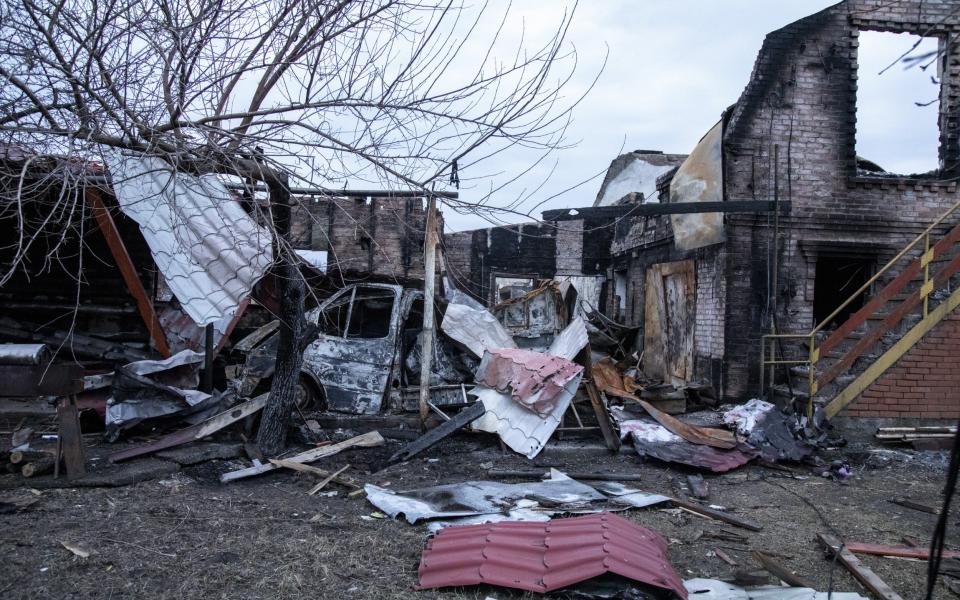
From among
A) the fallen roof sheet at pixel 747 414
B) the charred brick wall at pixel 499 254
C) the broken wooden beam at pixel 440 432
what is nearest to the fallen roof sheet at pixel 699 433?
the fallen roof sheet at pixel 747 414

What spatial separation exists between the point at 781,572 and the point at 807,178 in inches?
293

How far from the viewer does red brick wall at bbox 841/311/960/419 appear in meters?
8.05

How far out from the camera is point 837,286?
11633 mm

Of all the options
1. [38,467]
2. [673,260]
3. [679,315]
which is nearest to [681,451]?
[679,315]

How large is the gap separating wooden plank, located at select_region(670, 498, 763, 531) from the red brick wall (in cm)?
353

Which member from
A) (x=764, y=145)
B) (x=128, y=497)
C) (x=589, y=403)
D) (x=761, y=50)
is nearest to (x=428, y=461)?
(x=589, y=403)

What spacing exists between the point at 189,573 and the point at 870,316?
849 centimetres

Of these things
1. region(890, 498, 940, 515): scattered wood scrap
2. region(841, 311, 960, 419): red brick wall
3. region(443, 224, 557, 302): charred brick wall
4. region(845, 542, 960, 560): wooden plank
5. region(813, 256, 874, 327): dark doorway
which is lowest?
region(890, 498, 940, 515): scattered wood scrap

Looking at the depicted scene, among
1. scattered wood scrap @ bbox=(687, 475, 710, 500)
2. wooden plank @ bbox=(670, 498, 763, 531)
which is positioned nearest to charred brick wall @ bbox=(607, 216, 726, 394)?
scattered wood scrap @ bbox=(687, 475, 710, 500)

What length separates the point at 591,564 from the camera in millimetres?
3660

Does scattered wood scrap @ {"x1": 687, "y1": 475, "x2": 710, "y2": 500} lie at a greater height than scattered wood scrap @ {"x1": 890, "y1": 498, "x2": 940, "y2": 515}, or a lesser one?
lesser

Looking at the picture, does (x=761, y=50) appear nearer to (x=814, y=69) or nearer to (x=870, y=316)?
(x=814, y=69)

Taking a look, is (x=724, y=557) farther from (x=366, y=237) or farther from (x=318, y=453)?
(x=366, y=237)

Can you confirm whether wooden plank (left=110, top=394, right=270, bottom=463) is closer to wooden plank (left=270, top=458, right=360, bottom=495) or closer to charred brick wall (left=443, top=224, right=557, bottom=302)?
wooden plank (left=270, top=458, right=360, bottom=495)
